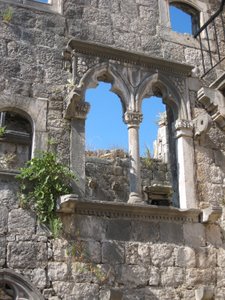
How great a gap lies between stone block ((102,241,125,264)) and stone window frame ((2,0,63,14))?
358 cm

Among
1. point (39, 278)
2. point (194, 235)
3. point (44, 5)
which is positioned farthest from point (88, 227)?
point (44, 5)

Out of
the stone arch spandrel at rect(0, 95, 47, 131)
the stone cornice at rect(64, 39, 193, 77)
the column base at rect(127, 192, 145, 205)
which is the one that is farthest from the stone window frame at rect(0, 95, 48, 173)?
the column base at rect(127, 192, 145, 205)

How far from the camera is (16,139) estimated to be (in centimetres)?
761

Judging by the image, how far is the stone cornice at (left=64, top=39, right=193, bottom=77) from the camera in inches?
293

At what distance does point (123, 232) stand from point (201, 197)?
141cm

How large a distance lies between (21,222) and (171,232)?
79.4 inches

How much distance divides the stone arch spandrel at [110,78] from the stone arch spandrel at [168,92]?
0.38 metres

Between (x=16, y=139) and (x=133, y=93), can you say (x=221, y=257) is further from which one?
(x=16, y=139)

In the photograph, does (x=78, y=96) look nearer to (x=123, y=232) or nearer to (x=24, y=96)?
(x=24, y=96)

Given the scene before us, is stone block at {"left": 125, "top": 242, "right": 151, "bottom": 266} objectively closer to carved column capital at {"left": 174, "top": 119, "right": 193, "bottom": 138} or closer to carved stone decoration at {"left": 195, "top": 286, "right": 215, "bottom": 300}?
carved stone decoration at {"left": 195, "top": 286, "right": 215, "bottom": 300}

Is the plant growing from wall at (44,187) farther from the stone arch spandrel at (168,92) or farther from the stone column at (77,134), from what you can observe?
the stone arch spandrel at (168,92)

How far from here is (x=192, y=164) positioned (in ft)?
24.6

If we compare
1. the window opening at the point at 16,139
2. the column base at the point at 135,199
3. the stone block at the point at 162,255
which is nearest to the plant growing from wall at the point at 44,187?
the column base at the point at 135,199

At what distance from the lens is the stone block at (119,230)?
653 centimetres
